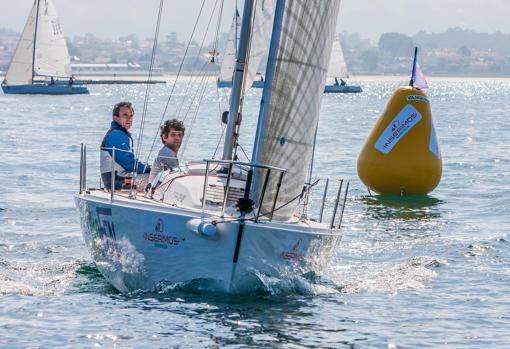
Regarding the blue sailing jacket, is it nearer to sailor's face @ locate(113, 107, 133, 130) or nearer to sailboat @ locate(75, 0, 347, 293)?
sailor's face @ locate(113, 107, 133, 130)

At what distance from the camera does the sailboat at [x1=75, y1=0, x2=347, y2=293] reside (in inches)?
410

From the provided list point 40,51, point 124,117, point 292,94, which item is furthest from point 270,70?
point 40,51

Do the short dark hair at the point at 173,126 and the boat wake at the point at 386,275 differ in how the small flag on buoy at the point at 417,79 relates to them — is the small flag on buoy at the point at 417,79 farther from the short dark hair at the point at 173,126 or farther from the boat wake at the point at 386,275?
the short dark hair at the point at 173,126

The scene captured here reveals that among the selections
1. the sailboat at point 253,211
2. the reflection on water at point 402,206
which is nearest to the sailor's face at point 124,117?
the sailboat at point 253,211

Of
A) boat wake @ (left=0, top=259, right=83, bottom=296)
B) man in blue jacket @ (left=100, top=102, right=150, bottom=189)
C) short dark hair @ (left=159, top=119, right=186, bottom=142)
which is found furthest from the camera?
man in blue jacket @ (left=100, top=102, right=150, bottom=189)

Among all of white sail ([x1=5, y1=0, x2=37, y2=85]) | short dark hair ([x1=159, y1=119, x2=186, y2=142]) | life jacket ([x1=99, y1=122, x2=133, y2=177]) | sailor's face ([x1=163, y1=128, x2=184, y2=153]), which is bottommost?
white sail ([x1=5, y1=0, x2=37, y2=85])

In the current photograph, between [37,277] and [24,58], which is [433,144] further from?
[24,58]

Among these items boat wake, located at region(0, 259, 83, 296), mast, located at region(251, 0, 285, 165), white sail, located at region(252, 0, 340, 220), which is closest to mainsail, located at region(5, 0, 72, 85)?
boat wake, located at region(0, 259, 83, 296)

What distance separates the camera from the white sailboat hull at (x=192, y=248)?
1037 centimetres

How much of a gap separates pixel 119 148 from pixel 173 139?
57 centimetres

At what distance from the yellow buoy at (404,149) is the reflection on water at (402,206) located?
5.9 inches

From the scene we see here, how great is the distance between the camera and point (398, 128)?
1947 centimetres

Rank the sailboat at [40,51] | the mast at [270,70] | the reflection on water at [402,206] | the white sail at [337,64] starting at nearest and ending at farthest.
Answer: the mast at [270,70], the reflection on water at [402,206], the sailboat at [40,51], the white sail at [337,64]

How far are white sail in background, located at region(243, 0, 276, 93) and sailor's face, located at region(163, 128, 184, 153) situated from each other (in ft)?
3.06
